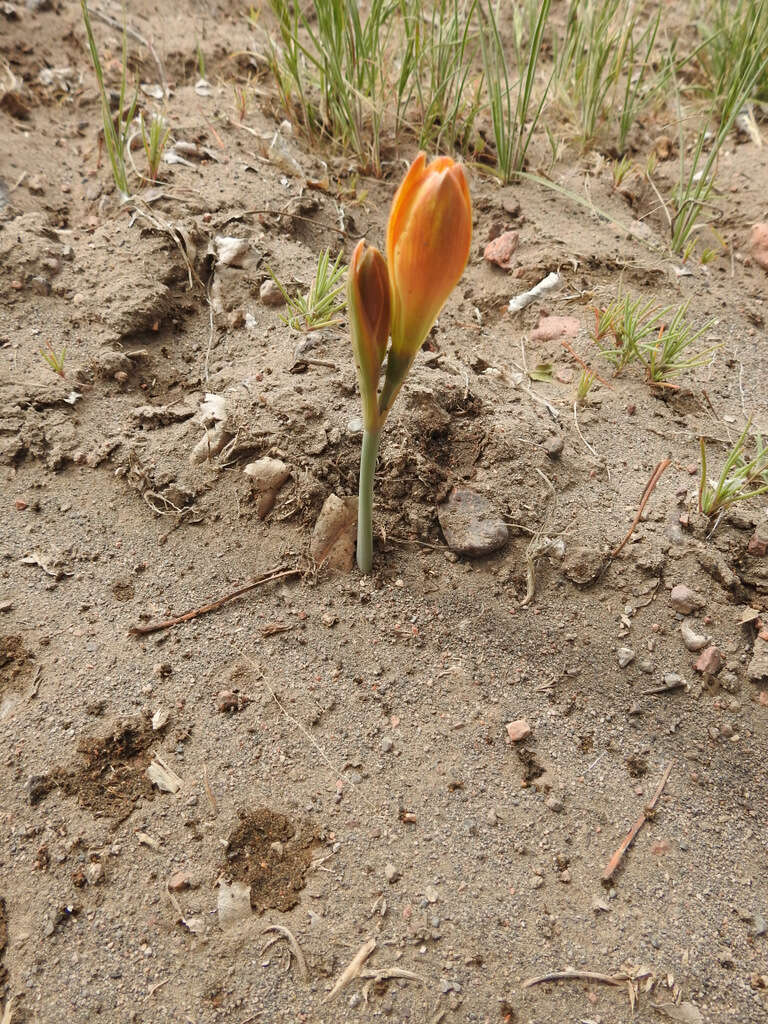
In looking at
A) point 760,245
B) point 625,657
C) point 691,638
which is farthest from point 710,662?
point 760,245

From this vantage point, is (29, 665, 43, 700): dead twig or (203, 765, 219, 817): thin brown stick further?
(29, 665, 43, 700): dead twig

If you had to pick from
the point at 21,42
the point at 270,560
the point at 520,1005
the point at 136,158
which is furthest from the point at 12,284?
the point at 520,1005

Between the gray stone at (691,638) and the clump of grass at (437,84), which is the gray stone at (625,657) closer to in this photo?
the gray stone at (691,638)

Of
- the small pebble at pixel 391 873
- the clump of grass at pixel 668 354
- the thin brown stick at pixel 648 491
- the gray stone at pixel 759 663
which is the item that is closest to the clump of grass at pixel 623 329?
the clump of grass at pixel 668 354

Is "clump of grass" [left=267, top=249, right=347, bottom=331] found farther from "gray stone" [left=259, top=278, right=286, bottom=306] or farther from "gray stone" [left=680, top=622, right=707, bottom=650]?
"gray stone" [left=680, top=622, right=707, bottom=650]

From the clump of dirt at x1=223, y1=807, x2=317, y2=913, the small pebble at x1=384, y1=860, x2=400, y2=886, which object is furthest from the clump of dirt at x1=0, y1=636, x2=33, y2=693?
the small pebble at x1=384, y1=860, x2=400, y2=886

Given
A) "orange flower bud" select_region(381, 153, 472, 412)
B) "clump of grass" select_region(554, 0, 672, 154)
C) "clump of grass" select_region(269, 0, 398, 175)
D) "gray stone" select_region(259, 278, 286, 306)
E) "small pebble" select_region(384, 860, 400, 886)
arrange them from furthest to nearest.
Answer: "clump of grass" select_region(554, 0, 672, 154) < "clump of grass" select_region(269, 0, 398, 175) < "gray stone" select_region(259, 278, 286, 306) < "small pebble" select_region(384, 860, 400, 886) < "orange flower bud" select_region(381, 153, 472, 412)

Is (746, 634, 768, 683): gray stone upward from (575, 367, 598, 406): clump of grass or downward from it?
downward
